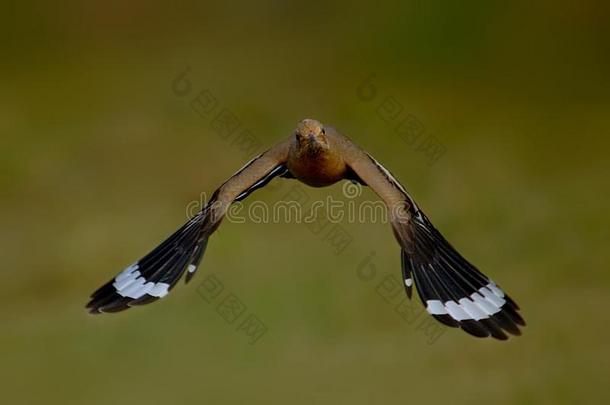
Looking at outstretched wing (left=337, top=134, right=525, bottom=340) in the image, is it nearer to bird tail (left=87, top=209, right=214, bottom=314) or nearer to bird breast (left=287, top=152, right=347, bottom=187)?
bird breast (left=287, top=152, right=347, bottom=187)

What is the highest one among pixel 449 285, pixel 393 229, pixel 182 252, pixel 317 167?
pixel 182 252

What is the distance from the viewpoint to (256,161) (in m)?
2.36

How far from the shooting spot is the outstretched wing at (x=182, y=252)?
2.37 metres

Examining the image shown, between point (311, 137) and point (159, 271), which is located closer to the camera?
point (311, 137)

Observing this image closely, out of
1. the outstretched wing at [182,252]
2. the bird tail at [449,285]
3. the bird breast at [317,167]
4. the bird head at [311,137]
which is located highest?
the outstretched wing at [182,252]

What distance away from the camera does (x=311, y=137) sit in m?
2.21

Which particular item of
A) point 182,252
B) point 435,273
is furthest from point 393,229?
point 182,252

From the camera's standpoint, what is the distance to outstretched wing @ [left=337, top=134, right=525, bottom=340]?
233 centimetres

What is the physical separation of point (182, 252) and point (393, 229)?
1.57 feet
